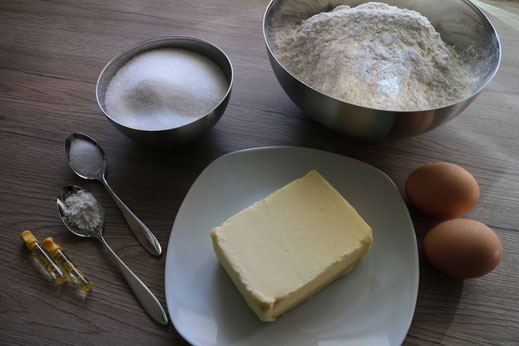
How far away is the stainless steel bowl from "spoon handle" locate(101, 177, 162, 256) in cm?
40

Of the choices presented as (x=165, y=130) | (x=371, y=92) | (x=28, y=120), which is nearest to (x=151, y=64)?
(x=165, y=130)

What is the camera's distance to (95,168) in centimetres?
87

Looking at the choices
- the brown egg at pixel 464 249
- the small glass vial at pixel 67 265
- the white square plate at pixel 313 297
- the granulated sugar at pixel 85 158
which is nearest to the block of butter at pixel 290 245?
the white square plate at pixel 313 297

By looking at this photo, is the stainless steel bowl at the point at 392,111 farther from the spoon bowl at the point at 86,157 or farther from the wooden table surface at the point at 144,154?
the spoon bowl at the point at 86,157

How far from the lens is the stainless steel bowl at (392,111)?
0.74m

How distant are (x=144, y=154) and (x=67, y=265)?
0.96ft

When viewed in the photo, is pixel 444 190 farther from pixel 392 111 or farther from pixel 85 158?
pixel 85 158

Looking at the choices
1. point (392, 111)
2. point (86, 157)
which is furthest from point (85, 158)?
point (392, 111)

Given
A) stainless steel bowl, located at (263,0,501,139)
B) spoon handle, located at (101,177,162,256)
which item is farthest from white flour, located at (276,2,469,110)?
spoon handle, located at (101,177,162,256)

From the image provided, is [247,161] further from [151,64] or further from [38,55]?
[38,55]

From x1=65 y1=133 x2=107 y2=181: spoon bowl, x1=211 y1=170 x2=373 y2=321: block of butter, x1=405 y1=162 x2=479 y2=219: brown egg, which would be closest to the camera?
x1=211 y1=170 x2=373 y2=321: block of butter

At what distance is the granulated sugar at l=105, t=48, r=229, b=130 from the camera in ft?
2.78

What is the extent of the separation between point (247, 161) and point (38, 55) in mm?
711

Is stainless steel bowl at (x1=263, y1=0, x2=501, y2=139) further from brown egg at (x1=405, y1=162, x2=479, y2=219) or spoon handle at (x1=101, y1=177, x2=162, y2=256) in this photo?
spoon handle at (x1=101, y1=177, x2=162, y2=256)
